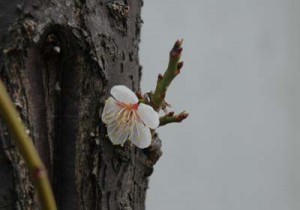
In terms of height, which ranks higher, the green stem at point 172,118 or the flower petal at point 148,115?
the green stem at point 172,118

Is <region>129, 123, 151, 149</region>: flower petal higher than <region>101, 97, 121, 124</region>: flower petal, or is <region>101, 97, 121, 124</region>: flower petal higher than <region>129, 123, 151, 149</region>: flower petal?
<region>101, 97, 121, 124</region>: flower petal

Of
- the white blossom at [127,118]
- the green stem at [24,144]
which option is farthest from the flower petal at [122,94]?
the green stem at [24,144]

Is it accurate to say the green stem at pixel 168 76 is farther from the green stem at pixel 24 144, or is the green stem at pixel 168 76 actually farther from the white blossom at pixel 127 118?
the green stem at pixel 24 144

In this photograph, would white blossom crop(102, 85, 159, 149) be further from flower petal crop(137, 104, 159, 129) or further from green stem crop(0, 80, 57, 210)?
green stem crop(0, 80, 57, 210)

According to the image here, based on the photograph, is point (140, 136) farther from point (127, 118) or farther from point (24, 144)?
point (24, 144)

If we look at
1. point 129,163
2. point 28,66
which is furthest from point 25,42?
point 129,163

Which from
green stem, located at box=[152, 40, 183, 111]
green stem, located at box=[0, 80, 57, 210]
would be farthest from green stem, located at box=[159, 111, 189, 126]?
green stem, located at box=[0, 80, 57, 210]

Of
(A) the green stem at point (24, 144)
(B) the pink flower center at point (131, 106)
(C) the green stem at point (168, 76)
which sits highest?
(C) the green stem at point (168, 76)
